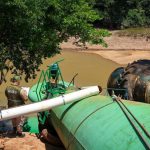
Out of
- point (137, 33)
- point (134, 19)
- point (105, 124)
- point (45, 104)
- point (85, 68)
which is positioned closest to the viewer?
point (105, 124)

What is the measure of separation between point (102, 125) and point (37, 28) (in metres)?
5.99

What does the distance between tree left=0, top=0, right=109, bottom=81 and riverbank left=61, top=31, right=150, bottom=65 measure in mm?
24704

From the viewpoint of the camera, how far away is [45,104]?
10.0 m

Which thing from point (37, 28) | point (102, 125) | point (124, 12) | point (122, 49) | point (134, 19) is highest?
point (37, 28)

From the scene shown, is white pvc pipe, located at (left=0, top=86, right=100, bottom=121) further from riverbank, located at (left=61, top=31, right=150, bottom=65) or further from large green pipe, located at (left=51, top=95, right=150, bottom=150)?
riverbank, located at (left=61, top=31, right=150, bottom=65)

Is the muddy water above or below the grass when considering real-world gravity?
below

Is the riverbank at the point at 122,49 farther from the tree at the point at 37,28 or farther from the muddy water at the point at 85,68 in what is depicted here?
the tree at the point at 37,28

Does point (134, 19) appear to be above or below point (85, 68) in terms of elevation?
above

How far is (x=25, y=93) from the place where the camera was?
14.3 metres

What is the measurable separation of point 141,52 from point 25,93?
3219cm

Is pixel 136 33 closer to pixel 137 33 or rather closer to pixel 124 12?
pixel 137 33

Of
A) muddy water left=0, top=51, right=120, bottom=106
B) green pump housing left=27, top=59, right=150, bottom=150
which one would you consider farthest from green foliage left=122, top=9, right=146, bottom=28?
green pump housing left=27, top=59, right=150, bottom=150

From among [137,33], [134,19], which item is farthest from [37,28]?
[134,19]

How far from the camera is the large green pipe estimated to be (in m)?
7.77
